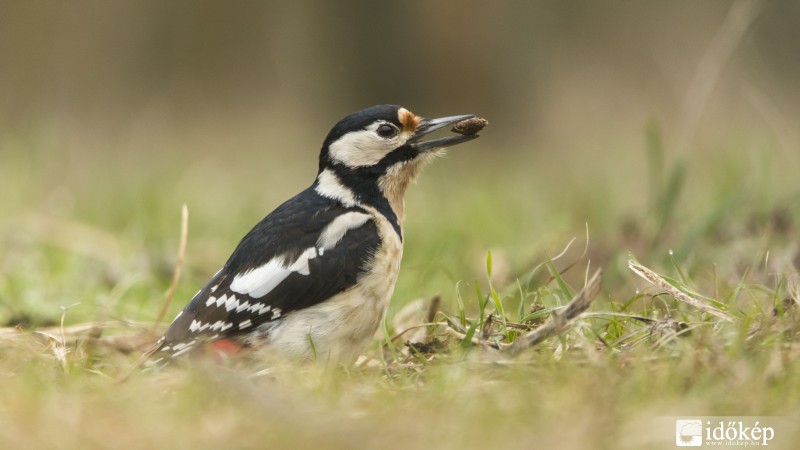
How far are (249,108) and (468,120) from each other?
9.06 metres

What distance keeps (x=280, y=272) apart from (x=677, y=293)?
141 centimetres

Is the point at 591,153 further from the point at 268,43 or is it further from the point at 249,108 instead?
the point at 268,43

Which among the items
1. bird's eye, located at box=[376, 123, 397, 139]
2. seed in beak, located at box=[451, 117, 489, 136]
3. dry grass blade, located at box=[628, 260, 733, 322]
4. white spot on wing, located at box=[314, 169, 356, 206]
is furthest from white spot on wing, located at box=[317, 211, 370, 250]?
dry grass blade, located at box=[628, 260, 733, 322]

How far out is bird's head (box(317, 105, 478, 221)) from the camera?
4.50 metres

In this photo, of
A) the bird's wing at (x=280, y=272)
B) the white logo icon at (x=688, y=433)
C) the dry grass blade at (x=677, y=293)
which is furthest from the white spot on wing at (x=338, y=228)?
the white logo icon at (x=688, y=433)

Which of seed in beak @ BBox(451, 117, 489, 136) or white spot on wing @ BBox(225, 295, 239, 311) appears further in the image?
seed in beak @ BBox(451, 117, 489, 136)

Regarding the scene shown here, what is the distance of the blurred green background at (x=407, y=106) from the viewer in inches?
226

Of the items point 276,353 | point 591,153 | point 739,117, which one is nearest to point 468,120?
point 276,353

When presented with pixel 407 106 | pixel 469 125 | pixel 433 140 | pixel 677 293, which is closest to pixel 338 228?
pixel 433 140

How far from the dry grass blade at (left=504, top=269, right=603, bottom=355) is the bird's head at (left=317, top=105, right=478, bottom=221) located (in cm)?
130

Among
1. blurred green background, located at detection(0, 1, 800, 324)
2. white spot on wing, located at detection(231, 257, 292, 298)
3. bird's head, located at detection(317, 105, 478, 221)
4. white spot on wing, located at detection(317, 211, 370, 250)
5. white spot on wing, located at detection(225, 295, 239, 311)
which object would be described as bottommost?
blurred green background, located at detection(0, 1, 800, 324)

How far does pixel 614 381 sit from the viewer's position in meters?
2.91

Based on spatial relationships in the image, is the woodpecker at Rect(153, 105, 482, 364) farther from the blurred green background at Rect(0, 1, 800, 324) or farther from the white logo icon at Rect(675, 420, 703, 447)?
the white logo icon at Rect(675, 420, 703, 447)

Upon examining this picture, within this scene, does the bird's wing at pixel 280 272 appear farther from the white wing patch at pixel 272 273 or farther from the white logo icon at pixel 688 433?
the white logo icon at pixel 688 433
